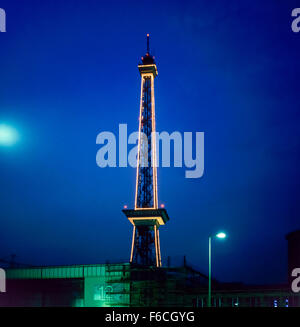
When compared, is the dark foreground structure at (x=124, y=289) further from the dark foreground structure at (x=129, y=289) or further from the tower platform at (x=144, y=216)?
the tower platform at (x=144, y=216)

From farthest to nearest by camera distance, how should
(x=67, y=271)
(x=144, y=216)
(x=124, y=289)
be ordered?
(x=144, y=216) < (x=67, y=271) < (x=124, y=289)

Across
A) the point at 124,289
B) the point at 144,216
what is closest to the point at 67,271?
the point at 124,289

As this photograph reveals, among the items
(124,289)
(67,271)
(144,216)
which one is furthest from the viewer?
(144,216)

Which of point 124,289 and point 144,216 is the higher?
point 144,216

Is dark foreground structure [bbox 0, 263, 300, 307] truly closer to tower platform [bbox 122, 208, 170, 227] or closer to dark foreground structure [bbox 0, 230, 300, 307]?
dark foreground structure [bbox 0, 230, 300, 307]

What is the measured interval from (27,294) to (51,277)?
34.4ft

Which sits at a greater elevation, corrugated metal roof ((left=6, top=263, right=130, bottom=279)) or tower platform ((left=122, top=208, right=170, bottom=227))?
tower platform ((left=122, top=208, right=170, bottom=227))

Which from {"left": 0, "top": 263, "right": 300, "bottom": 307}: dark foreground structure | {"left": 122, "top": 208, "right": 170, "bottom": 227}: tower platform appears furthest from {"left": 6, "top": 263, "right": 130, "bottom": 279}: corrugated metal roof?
{"left": 122, "top": 208, "right": 170, "bottom": 227}: tower platform

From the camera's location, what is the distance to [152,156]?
9712 centimetres

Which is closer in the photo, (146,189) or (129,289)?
(129,289)

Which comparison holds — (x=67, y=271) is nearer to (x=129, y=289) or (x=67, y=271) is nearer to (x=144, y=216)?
(x=129, y=289)

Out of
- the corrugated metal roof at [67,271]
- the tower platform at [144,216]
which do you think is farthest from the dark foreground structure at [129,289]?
the tower platform at [144,216]
